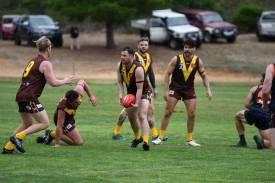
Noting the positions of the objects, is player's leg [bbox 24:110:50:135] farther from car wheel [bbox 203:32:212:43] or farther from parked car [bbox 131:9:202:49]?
car wheel [bbox 203:32:212:43]

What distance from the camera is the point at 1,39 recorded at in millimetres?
48438

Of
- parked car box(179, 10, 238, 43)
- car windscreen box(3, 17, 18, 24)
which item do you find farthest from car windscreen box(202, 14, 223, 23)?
car windscreen box(3, 17, 18, 24)

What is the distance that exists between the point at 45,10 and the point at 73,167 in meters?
50.2

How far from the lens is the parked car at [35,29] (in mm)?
39106

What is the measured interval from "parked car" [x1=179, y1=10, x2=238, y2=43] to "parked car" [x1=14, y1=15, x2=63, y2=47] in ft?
37.4

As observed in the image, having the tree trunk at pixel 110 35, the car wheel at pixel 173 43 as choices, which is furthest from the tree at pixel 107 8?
the car wheel at pixel 173 43

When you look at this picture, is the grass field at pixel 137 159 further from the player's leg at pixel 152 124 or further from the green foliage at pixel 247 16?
the green foliage at pixel 247 16

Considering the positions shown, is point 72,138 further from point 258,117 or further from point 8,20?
point 8,20

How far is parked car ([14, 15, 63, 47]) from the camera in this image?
128 ft

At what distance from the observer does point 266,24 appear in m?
44.7

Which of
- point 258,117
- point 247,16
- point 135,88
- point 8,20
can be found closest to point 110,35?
point 8,20

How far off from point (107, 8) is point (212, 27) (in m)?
9.67

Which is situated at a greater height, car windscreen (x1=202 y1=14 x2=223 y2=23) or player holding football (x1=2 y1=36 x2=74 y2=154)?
player holding football (x1=2 y1=36 x2=74 y2=154)

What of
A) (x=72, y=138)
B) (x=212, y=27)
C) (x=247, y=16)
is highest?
(x=72, y=138)
